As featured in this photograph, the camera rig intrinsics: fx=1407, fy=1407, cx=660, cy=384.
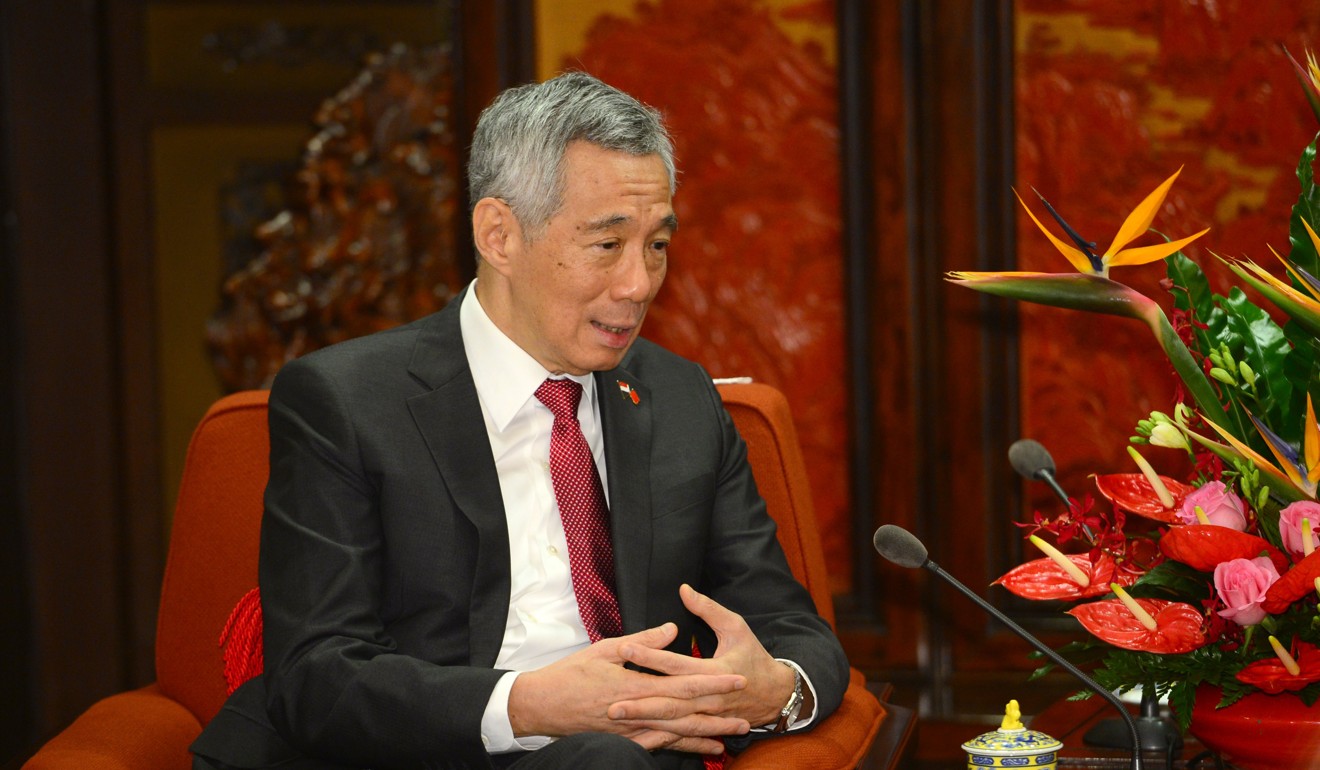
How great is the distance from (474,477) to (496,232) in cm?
33

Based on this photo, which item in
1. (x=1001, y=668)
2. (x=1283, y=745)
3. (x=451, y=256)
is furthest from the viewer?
(x=451, y=256)

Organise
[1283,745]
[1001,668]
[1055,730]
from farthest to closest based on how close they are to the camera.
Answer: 1. [1001,668]
2. [1055,730]
3. [1283,745]

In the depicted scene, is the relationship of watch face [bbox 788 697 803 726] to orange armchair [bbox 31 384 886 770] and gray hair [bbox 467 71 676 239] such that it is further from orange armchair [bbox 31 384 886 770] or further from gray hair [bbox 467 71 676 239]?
gray hair [bbox 467 71 676 239]

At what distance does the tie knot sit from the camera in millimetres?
1877

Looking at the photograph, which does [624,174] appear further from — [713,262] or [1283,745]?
[713,262]

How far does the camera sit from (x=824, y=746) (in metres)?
1.66

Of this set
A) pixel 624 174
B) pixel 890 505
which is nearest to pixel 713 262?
pixel 890 505

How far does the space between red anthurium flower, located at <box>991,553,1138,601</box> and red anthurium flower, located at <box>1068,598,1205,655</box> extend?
2cm

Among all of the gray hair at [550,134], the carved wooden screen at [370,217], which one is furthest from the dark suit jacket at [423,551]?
the carved wooden screen at [370,217]

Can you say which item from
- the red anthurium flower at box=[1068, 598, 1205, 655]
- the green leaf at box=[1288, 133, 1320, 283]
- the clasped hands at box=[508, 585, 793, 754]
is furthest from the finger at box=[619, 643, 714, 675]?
the green leaf at box=[1288, 133, 1320, 283]

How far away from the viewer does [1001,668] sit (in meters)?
3.09

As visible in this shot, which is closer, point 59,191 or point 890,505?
point 890,505

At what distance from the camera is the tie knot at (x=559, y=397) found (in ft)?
6.16

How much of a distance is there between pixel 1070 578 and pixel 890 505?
5.44 feet
